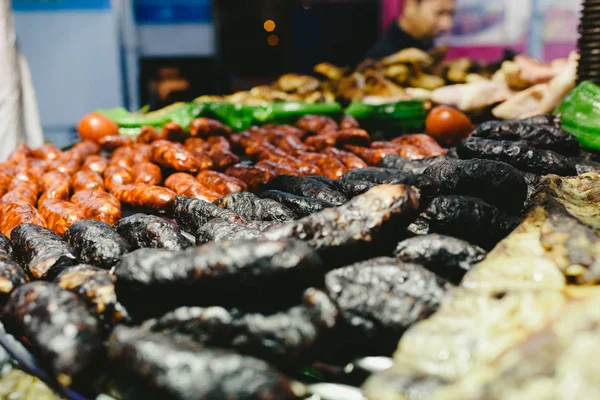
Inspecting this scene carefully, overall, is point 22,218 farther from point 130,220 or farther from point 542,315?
point 542,315

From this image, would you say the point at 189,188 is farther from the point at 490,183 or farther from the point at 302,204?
the point at 490,183

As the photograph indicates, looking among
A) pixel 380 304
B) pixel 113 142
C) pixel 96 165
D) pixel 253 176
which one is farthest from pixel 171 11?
pixel 380 304

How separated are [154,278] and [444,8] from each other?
33.8ft

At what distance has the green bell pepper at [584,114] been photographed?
12.5 ft

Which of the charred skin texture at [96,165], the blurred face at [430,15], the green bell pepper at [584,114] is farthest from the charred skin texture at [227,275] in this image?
the blurred face at [430,15]

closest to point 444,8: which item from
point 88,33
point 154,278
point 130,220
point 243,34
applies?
point 243,34

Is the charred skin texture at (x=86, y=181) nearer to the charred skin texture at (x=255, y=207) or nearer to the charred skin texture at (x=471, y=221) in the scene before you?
the charred skin texture at (x=255, y=207)

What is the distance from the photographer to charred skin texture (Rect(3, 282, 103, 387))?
155cm

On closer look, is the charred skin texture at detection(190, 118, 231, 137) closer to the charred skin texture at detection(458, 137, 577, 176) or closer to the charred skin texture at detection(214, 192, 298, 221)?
the charred skin texture at detection(214, 192, 298, 221)

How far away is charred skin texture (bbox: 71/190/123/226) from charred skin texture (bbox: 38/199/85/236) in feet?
0.17

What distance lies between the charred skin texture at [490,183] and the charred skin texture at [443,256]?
19.3 inches

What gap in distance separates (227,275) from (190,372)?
0.30 meters

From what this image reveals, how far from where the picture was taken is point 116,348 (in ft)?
5.09

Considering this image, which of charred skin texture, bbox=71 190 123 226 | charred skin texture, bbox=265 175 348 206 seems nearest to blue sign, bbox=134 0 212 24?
charred skin texture, bbox=71 190 123 226
